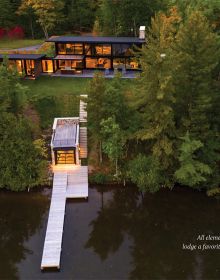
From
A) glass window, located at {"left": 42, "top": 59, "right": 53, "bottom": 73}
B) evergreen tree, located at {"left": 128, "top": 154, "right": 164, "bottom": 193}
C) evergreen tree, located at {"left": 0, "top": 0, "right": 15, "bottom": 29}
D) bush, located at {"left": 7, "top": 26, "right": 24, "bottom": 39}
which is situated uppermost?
evergreen tree, located at {"left": 0, "top": 0, "right": 15, "bottom": 29}

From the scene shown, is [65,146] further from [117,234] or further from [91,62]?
[91,62]

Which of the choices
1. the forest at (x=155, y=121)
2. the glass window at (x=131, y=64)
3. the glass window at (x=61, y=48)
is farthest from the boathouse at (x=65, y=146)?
the glass window at (x=61, y=48)

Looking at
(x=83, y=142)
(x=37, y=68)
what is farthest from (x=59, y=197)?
(x=37, y=68)

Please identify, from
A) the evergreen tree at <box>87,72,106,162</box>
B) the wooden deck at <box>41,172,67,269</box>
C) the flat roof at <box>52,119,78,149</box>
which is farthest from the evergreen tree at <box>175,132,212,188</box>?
the flat roof at <box>52,119,78,149</box>

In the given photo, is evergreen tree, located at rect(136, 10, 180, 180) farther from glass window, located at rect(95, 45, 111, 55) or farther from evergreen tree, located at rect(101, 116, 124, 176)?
glass window, located at rect(95, 45, 111, 55)

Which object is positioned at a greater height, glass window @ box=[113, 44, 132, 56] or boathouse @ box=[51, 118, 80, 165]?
glass window @ box=[113, 44, 132, 56]

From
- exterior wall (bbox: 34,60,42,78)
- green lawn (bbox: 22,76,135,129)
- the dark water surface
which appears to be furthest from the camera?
exterior wall (bbox: 34,60,42,78)

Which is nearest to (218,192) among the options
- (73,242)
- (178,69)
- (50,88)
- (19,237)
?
(178,69)

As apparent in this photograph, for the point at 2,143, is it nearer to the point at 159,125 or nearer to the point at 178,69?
the point at 159,125
